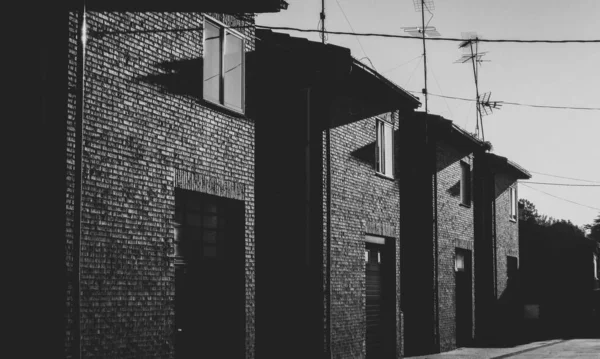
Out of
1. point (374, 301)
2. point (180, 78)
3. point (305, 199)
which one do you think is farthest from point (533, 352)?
point (180, 78)

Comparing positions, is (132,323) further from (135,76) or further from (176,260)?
(135,76)

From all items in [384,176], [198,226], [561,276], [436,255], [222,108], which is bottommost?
[561,276]

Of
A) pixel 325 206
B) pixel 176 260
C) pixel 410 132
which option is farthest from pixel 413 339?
pixel 176 260

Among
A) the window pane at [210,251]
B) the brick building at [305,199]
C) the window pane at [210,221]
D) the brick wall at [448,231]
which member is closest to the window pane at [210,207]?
the window pane at [210,221]

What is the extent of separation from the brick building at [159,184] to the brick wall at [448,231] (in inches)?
474

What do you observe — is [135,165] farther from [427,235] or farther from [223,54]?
[427,235]

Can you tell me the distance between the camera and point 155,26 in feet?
42.3

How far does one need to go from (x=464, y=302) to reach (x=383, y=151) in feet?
31.7

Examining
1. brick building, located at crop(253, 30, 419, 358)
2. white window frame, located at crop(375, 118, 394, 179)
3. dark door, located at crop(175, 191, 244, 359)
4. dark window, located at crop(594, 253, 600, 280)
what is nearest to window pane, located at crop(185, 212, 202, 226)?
dark door, located at crop(175, 191, 244, 359)

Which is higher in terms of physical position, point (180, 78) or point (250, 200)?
point (180, 78)

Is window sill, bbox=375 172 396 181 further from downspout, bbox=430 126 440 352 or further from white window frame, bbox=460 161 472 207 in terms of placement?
white window frame, bbox=460 161 472 207

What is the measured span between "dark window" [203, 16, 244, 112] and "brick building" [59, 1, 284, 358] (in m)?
0.03

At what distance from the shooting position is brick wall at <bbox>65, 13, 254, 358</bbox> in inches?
440

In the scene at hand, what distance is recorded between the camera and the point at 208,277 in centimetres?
1446
